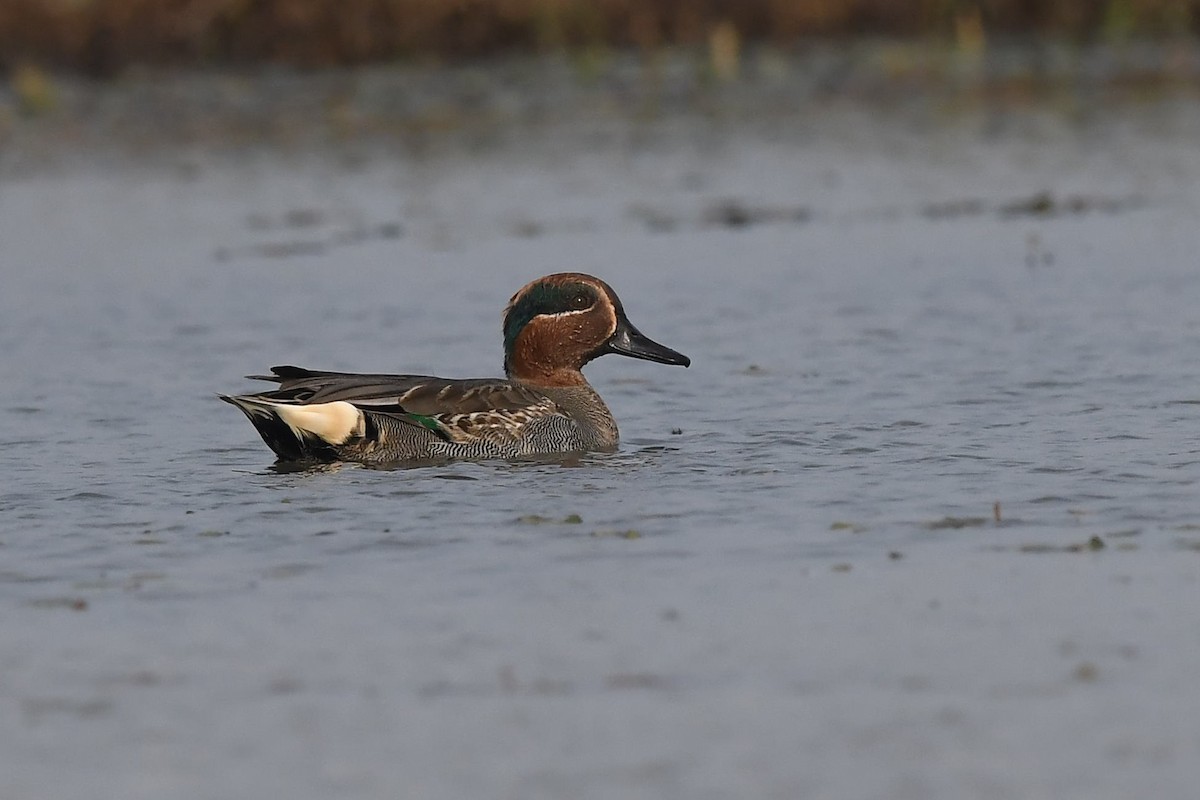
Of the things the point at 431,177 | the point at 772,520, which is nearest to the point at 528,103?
the point at 431,177

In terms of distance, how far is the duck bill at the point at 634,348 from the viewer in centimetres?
1056

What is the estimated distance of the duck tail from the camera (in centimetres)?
954

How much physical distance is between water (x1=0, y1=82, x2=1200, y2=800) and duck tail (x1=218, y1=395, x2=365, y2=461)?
22 cm

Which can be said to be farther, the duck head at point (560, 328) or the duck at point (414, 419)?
the duck head at point (560, 328)

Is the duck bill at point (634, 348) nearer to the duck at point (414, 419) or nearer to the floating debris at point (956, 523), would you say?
the duck at point (414, 419)

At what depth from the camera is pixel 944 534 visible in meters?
7.65

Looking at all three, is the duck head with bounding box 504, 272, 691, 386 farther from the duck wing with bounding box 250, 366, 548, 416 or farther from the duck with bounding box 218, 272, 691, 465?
the duck wing with bounding box 250, 366, 548, 416

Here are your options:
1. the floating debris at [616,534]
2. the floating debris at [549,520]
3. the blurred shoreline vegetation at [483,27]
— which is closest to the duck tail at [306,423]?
the floating debris at [549,520]

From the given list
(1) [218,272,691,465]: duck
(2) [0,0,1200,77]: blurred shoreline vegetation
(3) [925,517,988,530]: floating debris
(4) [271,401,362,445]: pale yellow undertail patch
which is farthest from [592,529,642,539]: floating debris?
(2) [0,0,1200,77]: blurred shoreline vegetation

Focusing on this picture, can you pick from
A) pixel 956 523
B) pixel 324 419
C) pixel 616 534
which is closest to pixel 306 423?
pixel 324 419

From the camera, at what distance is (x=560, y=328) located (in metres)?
10.5

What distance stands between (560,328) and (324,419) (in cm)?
143

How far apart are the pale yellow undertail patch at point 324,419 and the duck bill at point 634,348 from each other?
59.5 inches

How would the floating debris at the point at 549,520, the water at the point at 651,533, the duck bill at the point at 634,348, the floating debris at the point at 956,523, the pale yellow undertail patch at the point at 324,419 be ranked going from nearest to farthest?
the water at the point at 651,533 < the floating debris at the point at 956,523 < the floating debris at the point at 549,520 < the pale yellow undertail patch at the point at 324,419 < the duck bill at the point at 634,348
